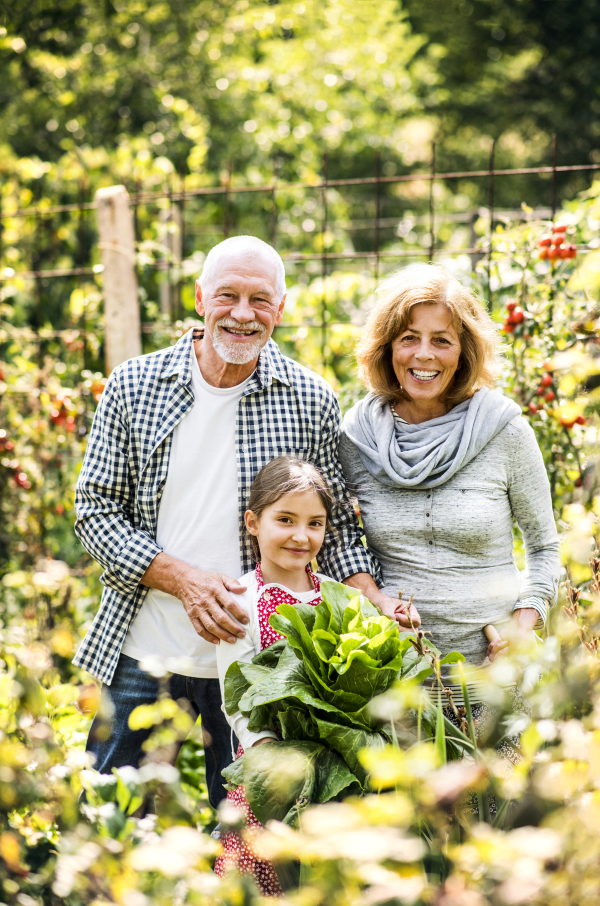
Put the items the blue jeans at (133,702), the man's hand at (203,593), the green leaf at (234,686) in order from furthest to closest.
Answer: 1. the blue jeans at (133,702)
2. the man's hand at (203,593)
3. the green leaf at (234,686)

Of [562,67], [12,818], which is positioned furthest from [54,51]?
[562,67]

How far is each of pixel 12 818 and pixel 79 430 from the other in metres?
2.76

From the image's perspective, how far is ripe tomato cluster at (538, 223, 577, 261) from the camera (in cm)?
303

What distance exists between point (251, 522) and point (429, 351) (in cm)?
66

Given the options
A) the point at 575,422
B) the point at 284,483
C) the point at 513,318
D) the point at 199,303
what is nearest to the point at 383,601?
the point at 284,483

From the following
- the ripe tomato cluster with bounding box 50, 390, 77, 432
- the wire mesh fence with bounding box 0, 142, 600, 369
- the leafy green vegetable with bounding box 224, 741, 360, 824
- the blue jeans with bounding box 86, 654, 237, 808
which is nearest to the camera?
the leafy green vegetable with bounding box 224, 741, 360, 824

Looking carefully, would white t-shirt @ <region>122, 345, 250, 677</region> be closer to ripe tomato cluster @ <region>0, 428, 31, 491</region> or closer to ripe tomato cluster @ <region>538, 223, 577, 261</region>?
ripe tomato cluster @ <region>538, 223, 577, 261</region>

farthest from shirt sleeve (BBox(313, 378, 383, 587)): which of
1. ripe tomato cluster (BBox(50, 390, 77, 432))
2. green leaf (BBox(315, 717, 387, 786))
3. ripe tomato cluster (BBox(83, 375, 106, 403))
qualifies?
ripe tomato cluster (BBox(50, 390, 77, 432))

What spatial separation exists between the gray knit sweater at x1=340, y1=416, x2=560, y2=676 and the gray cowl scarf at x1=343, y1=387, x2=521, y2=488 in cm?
4

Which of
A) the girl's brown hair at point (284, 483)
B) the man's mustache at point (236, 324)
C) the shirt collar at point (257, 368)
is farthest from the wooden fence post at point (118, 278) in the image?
the girl's brown hair at point (284, 483)

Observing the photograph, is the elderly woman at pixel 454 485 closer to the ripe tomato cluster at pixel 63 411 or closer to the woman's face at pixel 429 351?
the woman's face at pixel 429 351

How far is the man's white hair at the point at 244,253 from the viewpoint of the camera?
207cm

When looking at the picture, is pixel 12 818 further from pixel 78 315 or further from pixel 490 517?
pixel 78 315

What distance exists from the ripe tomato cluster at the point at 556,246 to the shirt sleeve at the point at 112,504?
183 cm
